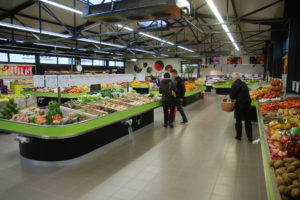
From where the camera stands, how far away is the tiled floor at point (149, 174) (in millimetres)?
3225

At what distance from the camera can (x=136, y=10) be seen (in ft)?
12.0

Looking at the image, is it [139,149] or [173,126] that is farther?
[173,126]

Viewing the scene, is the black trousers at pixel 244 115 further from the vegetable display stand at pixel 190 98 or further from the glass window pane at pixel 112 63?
the glass window pane at pixel 112 63

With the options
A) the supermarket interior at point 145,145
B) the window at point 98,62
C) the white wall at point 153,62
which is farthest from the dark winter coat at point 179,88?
the white wall at point 153,62

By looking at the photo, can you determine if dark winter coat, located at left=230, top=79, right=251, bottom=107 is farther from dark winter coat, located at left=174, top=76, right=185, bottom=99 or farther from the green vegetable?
the green vegetable

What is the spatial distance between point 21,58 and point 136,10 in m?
13.7

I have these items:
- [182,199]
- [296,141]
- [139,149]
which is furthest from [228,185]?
[139,149]

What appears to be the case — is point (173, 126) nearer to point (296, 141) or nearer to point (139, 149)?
point (139, 149)

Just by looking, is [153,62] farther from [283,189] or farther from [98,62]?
[283,189]

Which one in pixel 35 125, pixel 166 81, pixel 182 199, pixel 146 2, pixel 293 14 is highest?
pixel 293 14

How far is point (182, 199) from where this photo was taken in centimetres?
308

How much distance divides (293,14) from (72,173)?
7.17 metres

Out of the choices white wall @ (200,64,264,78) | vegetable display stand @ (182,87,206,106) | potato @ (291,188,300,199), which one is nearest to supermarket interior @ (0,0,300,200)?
potato @ (291,188,300,199)

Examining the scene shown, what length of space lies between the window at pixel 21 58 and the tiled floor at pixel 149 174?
32.8ft
